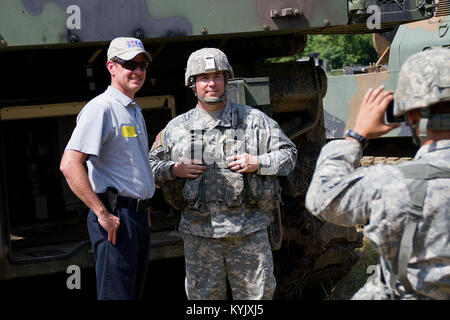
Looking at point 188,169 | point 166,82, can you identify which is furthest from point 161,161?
point 166,82

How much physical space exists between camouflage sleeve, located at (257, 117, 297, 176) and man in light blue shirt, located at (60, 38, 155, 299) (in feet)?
2.00

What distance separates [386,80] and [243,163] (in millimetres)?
7481

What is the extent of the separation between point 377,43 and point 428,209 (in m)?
10.1

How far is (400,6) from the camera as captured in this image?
4.36 m

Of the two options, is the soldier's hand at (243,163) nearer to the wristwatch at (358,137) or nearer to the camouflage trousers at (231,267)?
the camouflage trousers at (231,267)

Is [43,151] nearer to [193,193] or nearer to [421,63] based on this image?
[193,193]

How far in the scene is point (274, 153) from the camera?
3.72 m

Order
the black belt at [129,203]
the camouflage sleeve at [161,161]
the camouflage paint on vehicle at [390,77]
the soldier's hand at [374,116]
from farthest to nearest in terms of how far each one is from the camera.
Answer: the camouflage paint on vehicle at [390,77]
the camouflage sleeve at [161,161]
the black belt at [129,203]
the soldier's hand at [374,116]

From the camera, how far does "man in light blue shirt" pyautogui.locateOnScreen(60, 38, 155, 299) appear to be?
3234 millimetres

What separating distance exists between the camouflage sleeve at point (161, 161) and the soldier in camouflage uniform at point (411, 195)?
1.56 metres

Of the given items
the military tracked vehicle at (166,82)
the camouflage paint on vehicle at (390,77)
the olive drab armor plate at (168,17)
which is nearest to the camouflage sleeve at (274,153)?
the military tracked vehicle at (166,82)

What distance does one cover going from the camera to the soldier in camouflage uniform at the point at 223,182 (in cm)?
367

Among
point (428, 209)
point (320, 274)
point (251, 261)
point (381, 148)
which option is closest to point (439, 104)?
point (428, 209)
